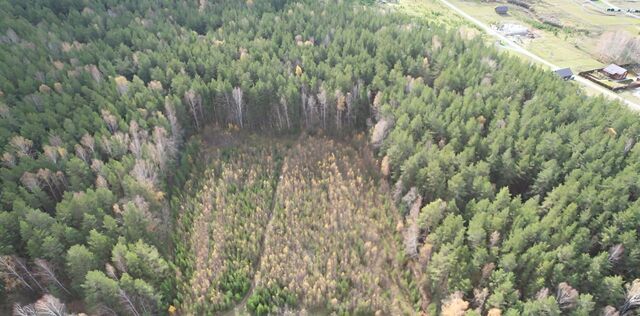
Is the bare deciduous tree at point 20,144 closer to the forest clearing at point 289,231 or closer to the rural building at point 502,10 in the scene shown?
the forest clearing at point 289,231

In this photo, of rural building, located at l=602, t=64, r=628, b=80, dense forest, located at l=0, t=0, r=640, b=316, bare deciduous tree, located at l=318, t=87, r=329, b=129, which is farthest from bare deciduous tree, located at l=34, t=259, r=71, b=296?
rural building, located at l=602, t=64, r=628, b=80

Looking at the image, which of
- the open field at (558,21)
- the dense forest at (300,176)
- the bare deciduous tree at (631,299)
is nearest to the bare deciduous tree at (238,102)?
the dense forest at (300,176)

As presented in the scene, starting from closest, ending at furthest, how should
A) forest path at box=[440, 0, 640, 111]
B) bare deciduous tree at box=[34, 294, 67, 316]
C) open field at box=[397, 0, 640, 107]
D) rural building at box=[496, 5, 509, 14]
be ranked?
Answer: bare deciduous tree at box=[34, 294, 67, 316] → forest path at box=[440, 0, 640, 111] → open field at box=[397, 0, 640, 107] → rural building at box=[496, 5, 509, 14]

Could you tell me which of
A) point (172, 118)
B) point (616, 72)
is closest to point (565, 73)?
point (616, 72)

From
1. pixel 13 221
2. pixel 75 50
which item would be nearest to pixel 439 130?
pixel 13 221

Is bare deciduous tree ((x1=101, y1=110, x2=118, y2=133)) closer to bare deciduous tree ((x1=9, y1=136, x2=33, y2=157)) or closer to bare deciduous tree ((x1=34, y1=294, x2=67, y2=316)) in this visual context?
→ bare deciduous tree ((x1=9, y1=136, x2=33, y2=157))

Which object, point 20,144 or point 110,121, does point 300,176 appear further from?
point 20,144

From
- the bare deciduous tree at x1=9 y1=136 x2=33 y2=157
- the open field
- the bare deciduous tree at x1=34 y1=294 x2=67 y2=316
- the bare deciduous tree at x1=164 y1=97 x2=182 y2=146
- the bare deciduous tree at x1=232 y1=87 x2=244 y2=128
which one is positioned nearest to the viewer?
the bare deciduous tree at x1=34 y1=294 x2=67 y2=316
